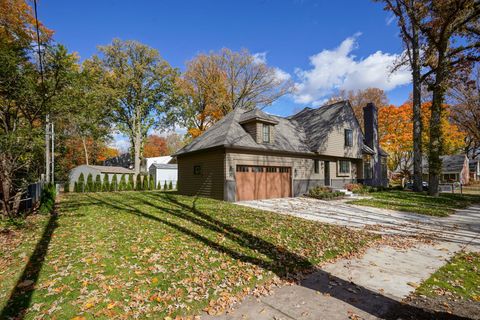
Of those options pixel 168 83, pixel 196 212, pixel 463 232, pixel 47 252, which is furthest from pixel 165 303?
pixel 168 83

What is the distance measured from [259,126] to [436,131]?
45.2 ft

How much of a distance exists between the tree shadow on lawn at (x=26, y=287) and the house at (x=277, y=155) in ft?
32.1

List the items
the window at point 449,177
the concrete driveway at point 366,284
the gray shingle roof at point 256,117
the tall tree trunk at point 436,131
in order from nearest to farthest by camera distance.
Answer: the concrete driveway at point 366,284 < the gray shingle roof at point 256,117 < the tall tree trunk at point 436,131 < the window at point 449,177

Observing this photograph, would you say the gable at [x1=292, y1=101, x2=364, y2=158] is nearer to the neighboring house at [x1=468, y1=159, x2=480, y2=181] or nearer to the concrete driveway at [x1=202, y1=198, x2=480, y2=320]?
the concrete driveway at [x1=202, y1=198, x2=480, y2=320]

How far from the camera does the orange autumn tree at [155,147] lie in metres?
56.0

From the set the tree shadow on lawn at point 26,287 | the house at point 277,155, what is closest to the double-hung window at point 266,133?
the house at point 277,155

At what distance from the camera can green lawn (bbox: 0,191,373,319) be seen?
12.0 ft

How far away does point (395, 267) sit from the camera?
5320mm

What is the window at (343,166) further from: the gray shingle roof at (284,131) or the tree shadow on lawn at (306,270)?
the tree shadow on lawn at (306,270)

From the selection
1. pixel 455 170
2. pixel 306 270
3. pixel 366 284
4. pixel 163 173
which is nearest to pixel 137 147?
pixel 163 173

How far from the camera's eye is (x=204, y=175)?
1647 cm

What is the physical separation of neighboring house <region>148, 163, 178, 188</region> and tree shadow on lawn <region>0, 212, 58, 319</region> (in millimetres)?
→ 28611

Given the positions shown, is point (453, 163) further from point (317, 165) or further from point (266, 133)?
point (266, 133)

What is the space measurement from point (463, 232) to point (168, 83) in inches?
1199
